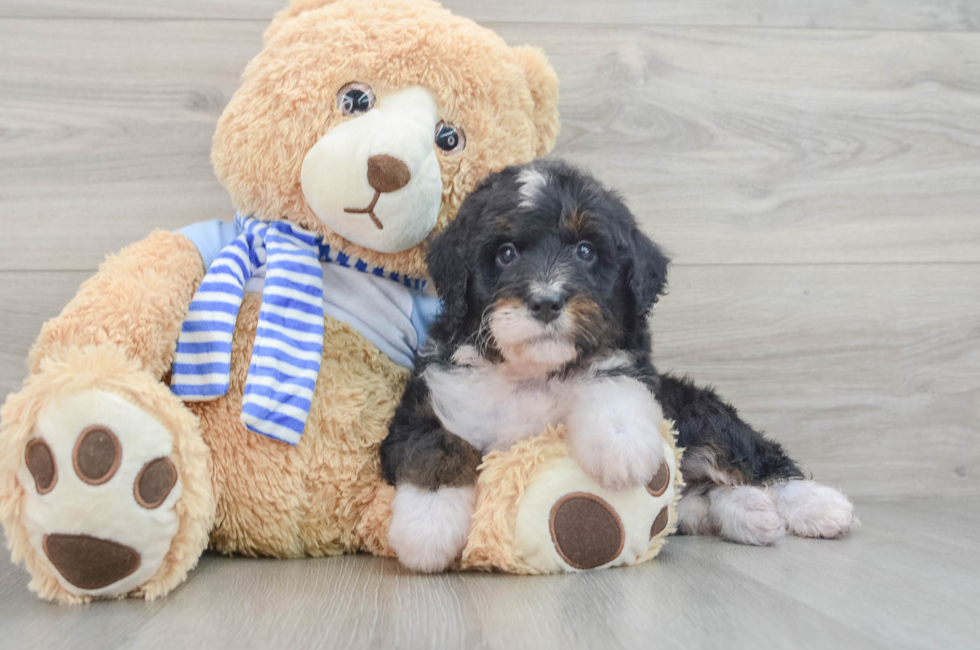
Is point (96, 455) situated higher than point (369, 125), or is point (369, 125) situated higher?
point (369, 125)

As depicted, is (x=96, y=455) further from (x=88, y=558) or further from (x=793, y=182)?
(x=793, y=182)

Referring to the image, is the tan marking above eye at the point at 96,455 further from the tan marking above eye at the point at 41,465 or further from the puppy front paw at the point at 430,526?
the puppy front paw at the point at 430,526

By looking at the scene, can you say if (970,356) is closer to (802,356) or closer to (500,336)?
(802,356)

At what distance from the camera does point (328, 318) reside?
178 cm

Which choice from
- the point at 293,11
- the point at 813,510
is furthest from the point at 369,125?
the point at 813,510

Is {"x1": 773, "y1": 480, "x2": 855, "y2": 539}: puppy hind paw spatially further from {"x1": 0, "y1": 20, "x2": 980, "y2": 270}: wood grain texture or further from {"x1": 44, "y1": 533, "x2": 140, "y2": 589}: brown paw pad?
{"x1": 44, "y1": 533, "x2": 140, "y2": 589}: brown paw pad

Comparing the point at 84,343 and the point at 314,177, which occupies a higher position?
the point at 314,177

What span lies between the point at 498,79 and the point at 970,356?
72.6 inches

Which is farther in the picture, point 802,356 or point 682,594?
point 802,356

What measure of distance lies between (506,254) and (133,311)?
73cm

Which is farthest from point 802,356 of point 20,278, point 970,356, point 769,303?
point 20,278

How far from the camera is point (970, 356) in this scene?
2564mm

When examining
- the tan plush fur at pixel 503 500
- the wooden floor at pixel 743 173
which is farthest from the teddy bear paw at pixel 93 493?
the wooden floor at pixel 743 173

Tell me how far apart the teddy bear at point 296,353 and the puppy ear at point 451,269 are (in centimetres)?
11
